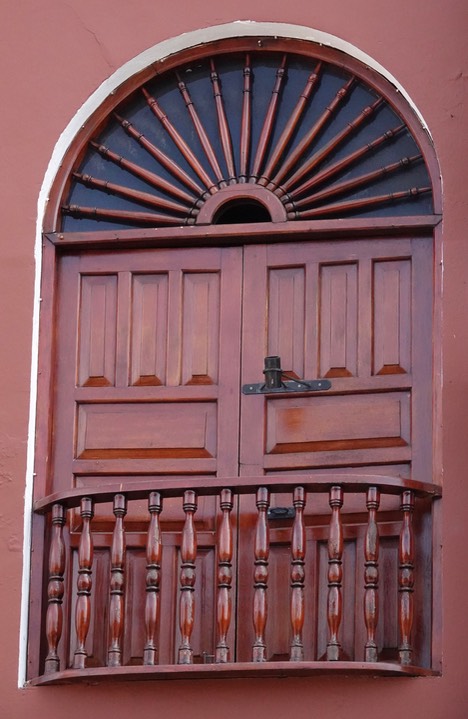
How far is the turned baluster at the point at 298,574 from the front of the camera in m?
8.26

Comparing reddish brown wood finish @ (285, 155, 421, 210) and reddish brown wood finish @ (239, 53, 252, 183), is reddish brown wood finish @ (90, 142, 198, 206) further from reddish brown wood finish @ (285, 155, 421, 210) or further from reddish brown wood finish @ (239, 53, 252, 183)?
reddish brown wood finish @ (285, 155, 421, 210)

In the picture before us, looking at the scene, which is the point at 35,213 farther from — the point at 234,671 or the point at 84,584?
the point at 234,671

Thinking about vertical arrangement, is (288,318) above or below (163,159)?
below

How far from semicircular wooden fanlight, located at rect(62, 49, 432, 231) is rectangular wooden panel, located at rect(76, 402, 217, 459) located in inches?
30.2

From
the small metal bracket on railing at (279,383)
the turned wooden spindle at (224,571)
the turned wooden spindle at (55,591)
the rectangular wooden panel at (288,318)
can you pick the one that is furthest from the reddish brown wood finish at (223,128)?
the turned wooden spindle at (55,591)

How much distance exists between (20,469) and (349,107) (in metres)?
1.97

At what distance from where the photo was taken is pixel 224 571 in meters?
8.40

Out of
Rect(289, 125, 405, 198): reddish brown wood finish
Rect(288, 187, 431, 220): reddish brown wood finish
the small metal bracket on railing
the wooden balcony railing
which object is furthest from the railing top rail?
Rect(289, 125, 405, 198): reddish brown wood finish

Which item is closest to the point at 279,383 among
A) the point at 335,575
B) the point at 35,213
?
the point at 335,575

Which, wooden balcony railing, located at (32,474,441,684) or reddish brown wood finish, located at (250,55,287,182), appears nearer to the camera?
wooden balcony railing, located at (32,474,441,684)

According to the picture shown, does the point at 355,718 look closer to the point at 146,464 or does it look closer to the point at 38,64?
the point at 146,464

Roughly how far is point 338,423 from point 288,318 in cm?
48

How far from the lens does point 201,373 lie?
29.4 ft

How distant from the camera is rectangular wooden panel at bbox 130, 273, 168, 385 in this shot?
9000mm
